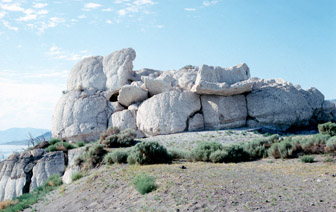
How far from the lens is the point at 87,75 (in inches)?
1083

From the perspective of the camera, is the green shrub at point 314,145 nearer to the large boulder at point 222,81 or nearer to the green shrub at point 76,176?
the large boulder at point 222,81

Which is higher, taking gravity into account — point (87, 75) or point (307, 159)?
point (87, 75)

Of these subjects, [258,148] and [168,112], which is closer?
[258,148]

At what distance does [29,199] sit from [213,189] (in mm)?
9091

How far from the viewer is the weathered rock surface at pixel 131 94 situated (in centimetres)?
2406

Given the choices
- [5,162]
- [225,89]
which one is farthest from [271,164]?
[5,162]

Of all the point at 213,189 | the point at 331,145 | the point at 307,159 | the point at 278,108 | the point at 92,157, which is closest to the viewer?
the point at 213,189

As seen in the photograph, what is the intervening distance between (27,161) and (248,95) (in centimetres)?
1403

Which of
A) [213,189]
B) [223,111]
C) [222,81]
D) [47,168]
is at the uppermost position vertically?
[222,81]

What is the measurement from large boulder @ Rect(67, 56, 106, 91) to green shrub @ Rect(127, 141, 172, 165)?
42.2 ft

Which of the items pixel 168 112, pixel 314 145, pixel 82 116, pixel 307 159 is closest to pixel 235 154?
pixel 307 159

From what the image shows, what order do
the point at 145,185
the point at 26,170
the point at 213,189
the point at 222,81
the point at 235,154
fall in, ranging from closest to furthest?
the point at 213,189 → the point at 145,185 → the point at 235,154 → the point at 26,170 → the point at 222,81

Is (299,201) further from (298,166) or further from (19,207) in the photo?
(19,207)

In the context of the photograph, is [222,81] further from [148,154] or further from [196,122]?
[148,154]
